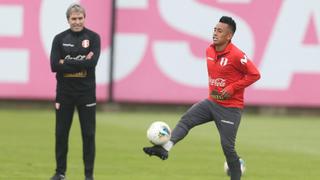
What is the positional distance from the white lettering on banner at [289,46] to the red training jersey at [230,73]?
17.4m

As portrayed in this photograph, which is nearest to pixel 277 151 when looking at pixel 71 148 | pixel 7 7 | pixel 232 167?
pixel 71 148

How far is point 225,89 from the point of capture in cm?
1252

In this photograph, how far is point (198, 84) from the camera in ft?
98.8

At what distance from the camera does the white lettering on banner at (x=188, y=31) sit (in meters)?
29.9

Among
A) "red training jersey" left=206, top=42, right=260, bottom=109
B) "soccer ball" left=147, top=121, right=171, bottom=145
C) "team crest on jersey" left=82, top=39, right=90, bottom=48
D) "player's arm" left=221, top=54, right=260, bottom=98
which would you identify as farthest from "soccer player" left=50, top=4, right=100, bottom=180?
"player's arm" left=221, top=54, right=260, bottom=98

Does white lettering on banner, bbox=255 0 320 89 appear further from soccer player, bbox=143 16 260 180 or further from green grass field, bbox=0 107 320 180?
soccer player, bbox=143 16 260 180

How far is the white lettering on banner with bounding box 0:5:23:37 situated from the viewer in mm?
29438

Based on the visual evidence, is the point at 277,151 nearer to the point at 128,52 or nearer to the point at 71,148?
the point at 71,148

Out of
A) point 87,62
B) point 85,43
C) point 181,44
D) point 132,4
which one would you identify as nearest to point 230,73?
point 87,62

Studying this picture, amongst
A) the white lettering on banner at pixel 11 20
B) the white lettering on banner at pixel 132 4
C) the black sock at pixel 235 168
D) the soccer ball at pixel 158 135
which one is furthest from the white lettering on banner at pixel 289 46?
the soccer ball at pixel 158 135

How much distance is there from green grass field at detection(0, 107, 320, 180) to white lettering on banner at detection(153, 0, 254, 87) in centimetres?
270

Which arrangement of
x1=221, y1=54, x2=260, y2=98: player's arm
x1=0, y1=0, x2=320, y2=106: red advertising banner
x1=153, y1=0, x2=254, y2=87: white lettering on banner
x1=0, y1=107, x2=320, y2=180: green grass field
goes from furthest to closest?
x1=153, y1=0, x2=254, y2=87: white lettering on banner < x1=0, y1=0, x2=320, y2=106: red advertising banner < x1=0, y1=107, x2=320, y2=180: green grass field < x1=221, y1=54, x2=260, y2=98: player's arm

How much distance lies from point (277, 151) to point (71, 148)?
4.43 m

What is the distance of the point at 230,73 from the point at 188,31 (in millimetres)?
17422
